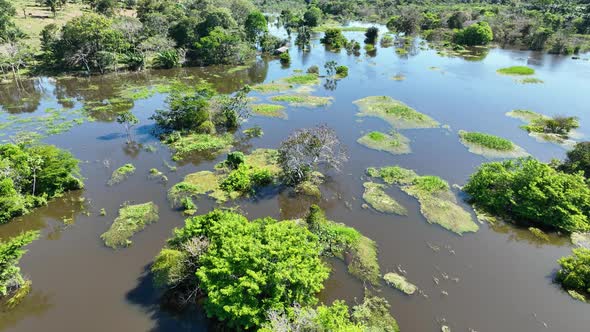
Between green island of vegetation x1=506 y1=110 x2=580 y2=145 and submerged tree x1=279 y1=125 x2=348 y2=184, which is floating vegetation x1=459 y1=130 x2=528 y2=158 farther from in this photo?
submerged tree x1=279 y1=125 x2=348 y2=184

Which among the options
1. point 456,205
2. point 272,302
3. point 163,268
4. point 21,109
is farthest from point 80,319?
point 21,109

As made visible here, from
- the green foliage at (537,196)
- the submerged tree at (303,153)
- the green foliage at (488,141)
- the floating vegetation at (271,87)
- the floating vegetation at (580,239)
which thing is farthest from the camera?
the floating vegetation at (271,87)

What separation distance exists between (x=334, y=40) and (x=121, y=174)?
68.7 metres

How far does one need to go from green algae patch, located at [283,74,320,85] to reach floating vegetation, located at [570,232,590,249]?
41494 millimetres

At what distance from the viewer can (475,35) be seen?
283ft

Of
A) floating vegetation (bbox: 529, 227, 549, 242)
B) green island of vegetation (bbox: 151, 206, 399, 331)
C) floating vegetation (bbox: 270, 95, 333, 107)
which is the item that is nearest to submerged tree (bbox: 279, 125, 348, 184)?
green island of vegetation (bbox: 151, 206, 399, 331)

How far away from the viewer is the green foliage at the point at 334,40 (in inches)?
3406

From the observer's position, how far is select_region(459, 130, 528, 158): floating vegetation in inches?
1446

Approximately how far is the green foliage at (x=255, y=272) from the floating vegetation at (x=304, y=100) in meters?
31.9

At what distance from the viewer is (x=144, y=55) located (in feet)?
210

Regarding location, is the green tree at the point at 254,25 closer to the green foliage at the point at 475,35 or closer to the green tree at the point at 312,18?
the green tree at the point at 312,18

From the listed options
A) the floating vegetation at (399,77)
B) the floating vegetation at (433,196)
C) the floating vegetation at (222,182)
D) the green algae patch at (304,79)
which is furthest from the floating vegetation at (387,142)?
the floating vegetation at (399,77)

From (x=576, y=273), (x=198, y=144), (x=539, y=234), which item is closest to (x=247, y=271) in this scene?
(x=576, y=273)

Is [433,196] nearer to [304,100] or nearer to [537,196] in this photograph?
[537,196]
